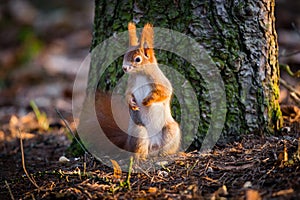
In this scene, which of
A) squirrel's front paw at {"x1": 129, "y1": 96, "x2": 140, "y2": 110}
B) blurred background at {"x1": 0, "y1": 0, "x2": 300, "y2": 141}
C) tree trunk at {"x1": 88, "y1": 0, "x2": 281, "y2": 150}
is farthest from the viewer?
blurred background at {"x1": 0, "y1": 0, "x2": 300, "y2": 141}

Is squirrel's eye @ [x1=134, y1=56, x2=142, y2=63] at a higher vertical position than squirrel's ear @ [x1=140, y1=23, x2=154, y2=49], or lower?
lower

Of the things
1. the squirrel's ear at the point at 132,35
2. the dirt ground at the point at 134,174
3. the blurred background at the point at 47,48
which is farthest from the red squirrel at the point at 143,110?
the blurred background at the point at 47,48

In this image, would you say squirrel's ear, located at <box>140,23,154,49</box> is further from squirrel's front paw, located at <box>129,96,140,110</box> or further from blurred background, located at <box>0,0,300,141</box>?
blurred background, located at <box>0,0,300,141</box>

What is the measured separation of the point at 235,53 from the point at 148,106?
610mm

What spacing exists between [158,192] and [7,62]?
19.6 feet

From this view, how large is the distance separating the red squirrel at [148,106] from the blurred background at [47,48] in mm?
1406

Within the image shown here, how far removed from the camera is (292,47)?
23.8ft

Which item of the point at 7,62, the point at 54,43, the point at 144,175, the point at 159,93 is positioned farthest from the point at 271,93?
the point at 54,43

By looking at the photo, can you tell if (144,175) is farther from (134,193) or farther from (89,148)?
(89,148)

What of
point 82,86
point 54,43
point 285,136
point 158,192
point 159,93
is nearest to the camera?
point 158,192

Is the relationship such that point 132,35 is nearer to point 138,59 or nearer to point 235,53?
point 138,59

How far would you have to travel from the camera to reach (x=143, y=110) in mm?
Result: 2850

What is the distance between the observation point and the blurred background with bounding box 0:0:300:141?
6090mm

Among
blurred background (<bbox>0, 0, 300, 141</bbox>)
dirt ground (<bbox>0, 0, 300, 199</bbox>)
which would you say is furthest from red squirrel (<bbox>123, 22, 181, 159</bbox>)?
blurred background (<bbox>0, 0, 300, 141</bbox>)
